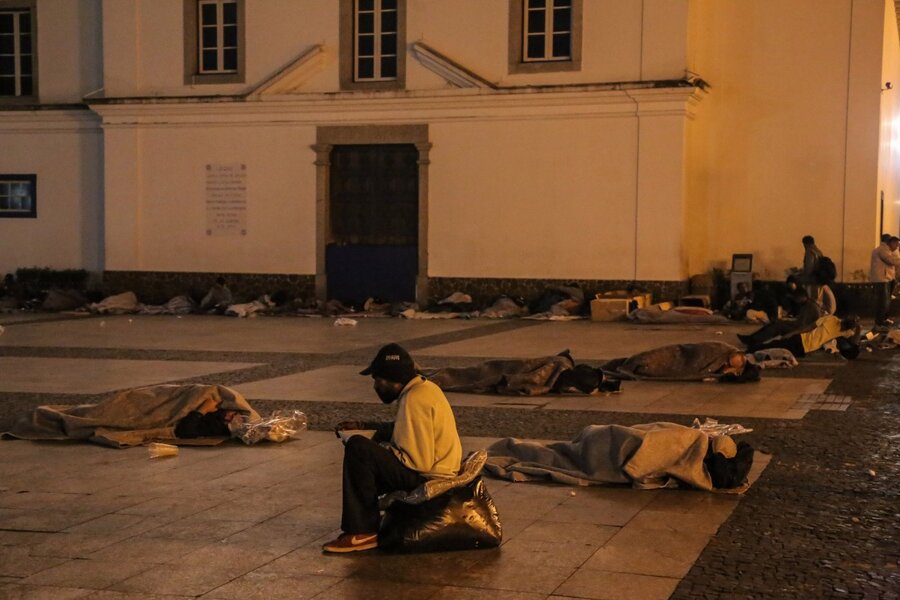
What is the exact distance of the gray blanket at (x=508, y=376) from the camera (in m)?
11.9

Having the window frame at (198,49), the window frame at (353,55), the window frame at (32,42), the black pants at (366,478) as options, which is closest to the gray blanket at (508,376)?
the black pants at (366,478)

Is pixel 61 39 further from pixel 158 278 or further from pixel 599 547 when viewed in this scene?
pixel 599 547

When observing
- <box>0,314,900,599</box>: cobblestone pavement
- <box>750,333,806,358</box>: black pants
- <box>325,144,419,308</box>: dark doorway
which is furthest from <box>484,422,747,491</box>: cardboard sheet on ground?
<box>325,144,419,308</box>: dark doorway

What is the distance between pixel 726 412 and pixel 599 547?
15.7ft

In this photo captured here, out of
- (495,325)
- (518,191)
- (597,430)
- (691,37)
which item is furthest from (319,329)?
(597,430)

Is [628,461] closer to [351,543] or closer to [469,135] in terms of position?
[351,543]

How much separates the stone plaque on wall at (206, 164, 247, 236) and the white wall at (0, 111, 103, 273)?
2.63 m

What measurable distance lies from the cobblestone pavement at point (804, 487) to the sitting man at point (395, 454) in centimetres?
145

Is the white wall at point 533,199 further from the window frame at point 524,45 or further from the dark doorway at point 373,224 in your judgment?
the window frame at point 524,45

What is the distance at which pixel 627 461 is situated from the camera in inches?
300

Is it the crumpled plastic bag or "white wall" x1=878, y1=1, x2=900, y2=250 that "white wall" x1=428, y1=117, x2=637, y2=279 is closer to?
"white wall" x1=878, y1=1, x2=900, y2=250

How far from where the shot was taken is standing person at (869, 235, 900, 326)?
2002 centimetres

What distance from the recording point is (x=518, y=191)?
22.4m

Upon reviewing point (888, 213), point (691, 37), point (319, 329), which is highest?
point (691, 37)
